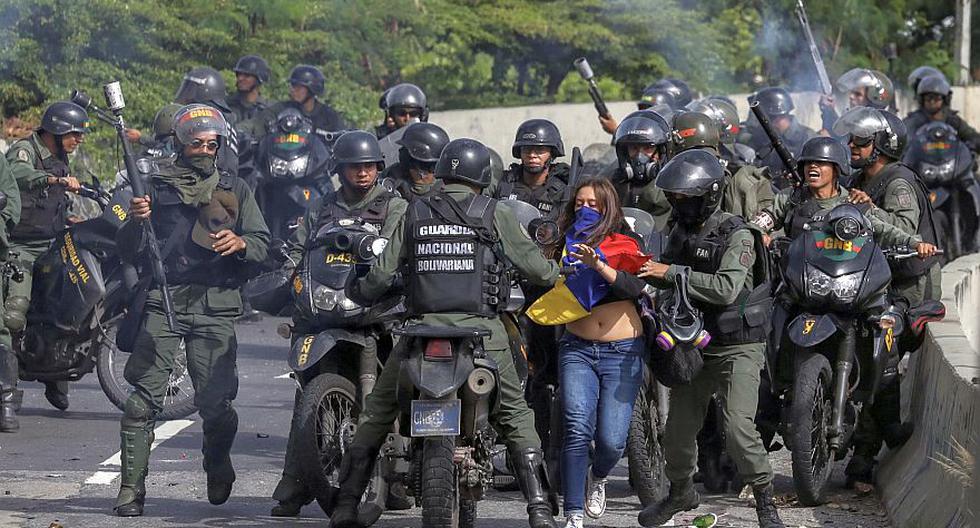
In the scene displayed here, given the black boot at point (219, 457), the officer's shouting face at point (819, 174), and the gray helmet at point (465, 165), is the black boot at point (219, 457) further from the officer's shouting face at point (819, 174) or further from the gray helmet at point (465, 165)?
→ the officer's shouting face at point (819, 174)

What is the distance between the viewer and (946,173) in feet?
57.2

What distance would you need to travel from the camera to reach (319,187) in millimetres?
16906

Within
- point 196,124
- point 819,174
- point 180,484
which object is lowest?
point 180,484

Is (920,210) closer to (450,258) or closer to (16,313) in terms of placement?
(450,258)

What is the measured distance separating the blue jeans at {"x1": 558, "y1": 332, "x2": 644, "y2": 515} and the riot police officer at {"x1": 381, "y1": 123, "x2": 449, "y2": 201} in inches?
78.4

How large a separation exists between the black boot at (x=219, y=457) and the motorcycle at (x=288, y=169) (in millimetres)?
7192

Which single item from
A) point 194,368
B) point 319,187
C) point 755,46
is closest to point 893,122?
point 194,368

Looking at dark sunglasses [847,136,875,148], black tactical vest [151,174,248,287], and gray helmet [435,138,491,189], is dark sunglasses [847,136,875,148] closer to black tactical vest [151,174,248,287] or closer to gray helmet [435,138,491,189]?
gray helmet [435,138,491,189]

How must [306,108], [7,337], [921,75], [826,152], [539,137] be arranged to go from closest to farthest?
[826,152], [539,137], [7,337], [306,108], [921,75]

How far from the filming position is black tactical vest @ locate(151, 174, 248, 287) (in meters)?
9.38

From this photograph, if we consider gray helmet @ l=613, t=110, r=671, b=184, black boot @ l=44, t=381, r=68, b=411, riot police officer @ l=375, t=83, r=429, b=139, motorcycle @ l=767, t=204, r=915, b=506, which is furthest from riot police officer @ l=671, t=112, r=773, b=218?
black boot @ l=44, t=381, r=68, b=411

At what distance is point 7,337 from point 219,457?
2846 mm

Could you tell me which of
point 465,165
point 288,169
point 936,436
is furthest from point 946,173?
point 465,165

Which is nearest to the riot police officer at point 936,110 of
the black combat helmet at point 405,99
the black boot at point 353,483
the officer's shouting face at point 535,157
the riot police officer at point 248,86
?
the riot police officer at point 248,86
